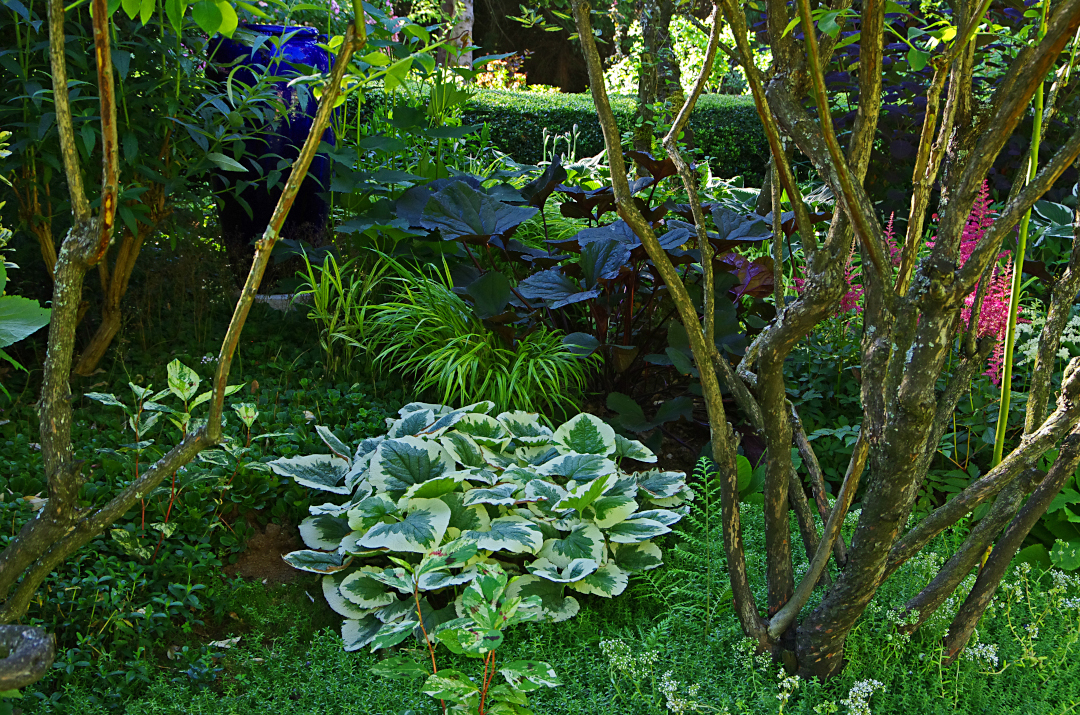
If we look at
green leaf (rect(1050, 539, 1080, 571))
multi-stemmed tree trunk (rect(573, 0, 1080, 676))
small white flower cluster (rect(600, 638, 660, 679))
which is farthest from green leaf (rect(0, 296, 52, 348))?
green leaf (rect(1050, 539, 1080, 571))

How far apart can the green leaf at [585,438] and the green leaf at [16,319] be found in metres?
1.34

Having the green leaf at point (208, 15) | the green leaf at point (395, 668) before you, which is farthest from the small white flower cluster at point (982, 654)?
the green leaf at point (208, 15)

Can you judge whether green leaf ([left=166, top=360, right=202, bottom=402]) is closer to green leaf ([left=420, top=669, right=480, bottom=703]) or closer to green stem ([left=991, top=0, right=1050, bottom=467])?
green leaf ([left=420, top=669, right=480, bottom=703])

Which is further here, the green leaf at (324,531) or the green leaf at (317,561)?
the green leaf at (324,531)

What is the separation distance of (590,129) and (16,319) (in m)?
7.58

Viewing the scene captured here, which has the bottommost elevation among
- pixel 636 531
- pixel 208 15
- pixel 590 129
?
pixel 636 531

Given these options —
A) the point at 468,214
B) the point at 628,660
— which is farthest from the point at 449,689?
the point at 468,214

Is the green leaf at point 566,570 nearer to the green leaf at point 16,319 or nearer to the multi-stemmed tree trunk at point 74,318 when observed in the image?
the multi-stemmed tree trunk at point 74,318

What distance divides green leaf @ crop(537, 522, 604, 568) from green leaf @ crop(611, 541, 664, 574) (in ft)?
0.36

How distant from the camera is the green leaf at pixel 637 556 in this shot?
209 centimetres

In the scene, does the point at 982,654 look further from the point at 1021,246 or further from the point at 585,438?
the point at 585,438

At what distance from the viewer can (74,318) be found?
1.24 m

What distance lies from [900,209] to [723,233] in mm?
2322

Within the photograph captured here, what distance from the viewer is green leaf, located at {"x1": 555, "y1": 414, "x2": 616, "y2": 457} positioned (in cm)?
233
